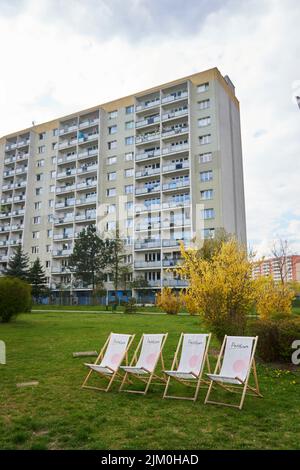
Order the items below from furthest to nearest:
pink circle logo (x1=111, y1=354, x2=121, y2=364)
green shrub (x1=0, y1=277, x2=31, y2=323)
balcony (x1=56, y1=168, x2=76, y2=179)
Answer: balcony (x1=56, y1=168, x2=76, y2=179) < green shrub (x1=0, y1=277, x2=31, y2=323) < pink circle logo (x1=111, y1=354, x2=121, y2=364)

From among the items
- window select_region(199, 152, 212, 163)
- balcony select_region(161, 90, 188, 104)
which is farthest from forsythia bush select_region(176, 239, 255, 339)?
balcony select_region(161, 90, 188, 104)

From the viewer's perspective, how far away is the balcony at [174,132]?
1812 inches

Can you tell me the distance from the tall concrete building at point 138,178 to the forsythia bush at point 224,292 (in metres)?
29.9

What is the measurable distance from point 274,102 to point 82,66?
10327 millimetres

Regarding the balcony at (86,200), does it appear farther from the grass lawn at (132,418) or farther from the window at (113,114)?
the grass lawn at (132,418)

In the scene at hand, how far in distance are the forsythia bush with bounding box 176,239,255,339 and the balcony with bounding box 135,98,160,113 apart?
42009 mm

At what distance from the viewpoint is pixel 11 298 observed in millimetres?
18391

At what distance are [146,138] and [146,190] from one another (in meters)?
7.18

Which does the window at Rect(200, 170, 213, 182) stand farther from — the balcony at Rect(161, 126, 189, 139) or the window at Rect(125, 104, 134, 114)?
the window at Rect(125, 104, 134, 114)

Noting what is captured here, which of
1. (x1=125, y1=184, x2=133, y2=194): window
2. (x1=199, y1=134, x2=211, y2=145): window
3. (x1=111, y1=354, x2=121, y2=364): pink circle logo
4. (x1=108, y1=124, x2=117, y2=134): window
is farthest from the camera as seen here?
(x1=108, y1=124, x2=117, y2=134): window

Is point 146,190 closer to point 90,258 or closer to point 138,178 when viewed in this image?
point 138,178

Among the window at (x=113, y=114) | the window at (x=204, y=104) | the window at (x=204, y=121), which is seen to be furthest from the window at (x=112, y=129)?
the window at (x=204, y=121)

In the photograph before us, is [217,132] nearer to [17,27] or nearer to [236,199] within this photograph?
[236,199]

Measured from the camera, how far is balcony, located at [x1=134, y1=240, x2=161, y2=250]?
45.1m
